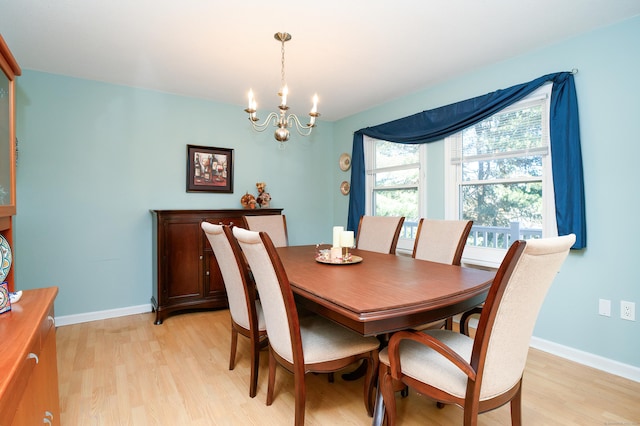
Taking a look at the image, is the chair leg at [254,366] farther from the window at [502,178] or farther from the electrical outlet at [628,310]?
the electrical outlet at [628,310]

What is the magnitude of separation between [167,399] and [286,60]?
102 inches

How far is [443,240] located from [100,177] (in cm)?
325

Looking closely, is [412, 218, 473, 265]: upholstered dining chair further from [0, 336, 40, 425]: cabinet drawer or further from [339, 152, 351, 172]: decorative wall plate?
[0, 336, 40, 425]: cabinet drawer

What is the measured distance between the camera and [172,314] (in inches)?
135

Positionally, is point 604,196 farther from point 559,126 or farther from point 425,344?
point 425,344

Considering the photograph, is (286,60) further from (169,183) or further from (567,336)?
(567,336)

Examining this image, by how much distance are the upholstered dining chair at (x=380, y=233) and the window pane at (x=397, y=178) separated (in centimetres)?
95

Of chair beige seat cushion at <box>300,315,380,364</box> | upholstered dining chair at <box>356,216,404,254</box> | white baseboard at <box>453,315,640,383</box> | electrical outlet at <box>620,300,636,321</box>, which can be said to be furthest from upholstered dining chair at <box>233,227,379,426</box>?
electrical outlet at <box>620,300,636,321</box>

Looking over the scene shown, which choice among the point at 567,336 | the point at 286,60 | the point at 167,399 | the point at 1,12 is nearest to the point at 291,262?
the point at 167,399

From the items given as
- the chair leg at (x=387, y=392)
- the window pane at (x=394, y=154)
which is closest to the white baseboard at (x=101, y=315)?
the chair leg at (x=387, y=392)

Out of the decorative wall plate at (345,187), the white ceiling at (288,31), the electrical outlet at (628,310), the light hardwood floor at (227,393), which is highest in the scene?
the white ceiling at (288,31)

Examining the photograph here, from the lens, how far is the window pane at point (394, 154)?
12.3 feet

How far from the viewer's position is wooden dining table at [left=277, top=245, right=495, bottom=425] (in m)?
1.29

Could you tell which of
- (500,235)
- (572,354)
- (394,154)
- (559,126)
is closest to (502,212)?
(500,235)
